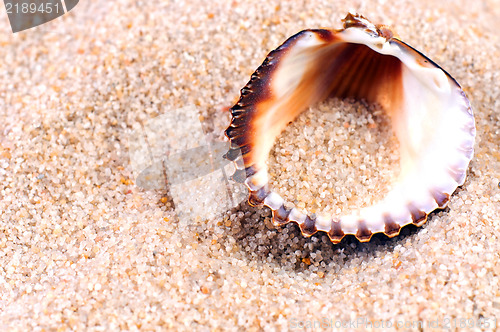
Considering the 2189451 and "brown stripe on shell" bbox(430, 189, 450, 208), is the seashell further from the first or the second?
the 2189451

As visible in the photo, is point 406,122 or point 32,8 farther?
point 32,8

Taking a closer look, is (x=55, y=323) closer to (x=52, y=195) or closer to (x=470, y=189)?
(x=52, y=195)

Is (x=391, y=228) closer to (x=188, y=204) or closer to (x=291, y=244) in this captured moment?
(x=291, y=244)

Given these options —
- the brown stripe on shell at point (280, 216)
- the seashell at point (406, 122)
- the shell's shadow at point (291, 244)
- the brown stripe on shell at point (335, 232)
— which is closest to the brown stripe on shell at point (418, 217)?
the seashell at point (406, 122)

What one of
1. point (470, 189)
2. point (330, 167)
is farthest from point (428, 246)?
point (330, 167)

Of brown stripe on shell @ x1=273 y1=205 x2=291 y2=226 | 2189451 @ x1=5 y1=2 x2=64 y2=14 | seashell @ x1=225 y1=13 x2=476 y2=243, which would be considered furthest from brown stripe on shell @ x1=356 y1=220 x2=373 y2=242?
2189451 @ x1=5 y1=2 x2=64 y2=14

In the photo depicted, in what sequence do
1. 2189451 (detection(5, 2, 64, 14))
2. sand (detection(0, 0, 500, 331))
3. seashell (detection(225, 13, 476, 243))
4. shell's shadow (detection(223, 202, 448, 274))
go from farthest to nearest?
2189451 (detection(5, 2, 64, 14)) → shell's shadow (detection(223, 202, 448, 274)) → seashell (detection(225, 13, 476, 243)) → sand (detection(0, 0, 500, 331))

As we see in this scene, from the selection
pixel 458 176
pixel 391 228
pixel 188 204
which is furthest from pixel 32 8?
pixel 458 176
